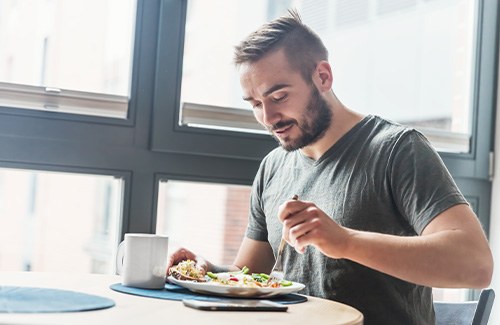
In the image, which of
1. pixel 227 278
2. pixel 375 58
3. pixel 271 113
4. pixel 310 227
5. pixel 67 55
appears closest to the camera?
pixel 310 227

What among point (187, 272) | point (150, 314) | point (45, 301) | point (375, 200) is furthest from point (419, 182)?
point (45, 301)

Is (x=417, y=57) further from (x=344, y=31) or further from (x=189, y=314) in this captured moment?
(x=189, y=314)

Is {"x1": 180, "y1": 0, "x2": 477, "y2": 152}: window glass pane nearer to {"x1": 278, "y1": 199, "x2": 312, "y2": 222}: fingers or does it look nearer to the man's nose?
the man's nose

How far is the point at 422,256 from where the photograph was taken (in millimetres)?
1629

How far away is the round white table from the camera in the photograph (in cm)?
124

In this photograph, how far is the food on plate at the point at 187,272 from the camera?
1.75m

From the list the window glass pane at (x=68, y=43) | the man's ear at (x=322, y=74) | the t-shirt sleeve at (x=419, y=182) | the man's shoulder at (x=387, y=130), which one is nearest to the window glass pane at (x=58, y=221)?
the window glass pane at (x=68, y=43)

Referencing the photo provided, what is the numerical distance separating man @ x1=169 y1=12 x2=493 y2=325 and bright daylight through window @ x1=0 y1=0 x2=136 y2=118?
1.75 ft

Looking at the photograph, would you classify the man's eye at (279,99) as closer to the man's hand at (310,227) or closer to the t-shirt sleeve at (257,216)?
the t-shirt sleeve at (257,216)

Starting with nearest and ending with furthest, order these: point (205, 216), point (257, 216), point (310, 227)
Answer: point (310, 227) → point (257, 216) → point (205, 216)

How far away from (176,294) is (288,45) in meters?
0.79

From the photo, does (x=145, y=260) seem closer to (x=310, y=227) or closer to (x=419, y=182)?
(x=310, y=227)

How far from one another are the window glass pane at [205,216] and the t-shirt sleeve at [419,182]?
2.74 ft

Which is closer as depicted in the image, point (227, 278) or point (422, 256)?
point (422, 256)
